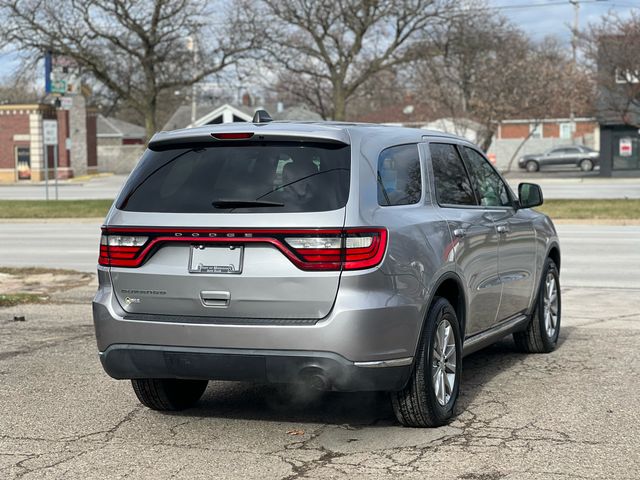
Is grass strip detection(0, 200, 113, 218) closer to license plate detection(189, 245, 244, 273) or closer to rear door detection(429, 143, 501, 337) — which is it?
rear door detection(429, 143, 501, 337)

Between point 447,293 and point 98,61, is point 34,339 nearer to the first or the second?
point 447,293

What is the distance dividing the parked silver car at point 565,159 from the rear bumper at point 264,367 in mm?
62151

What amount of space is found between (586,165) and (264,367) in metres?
62.8

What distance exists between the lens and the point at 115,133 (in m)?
99.1

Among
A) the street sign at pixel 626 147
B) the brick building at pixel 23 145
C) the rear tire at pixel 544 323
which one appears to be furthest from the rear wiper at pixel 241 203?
the brick building at pixel 23 145

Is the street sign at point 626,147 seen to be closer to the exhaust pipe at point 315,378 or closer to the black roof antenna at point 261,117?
the black roof antenna at point 261,117

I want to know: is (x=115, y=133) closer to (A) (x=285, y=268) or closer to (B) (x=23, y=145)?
(B) (x=23, y=145)

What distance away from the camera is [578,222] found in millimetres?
23984

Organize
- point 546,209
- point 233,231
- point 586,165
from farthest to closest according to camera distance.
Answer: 1. point 586,165
2. point 546,209
3. point 233,231

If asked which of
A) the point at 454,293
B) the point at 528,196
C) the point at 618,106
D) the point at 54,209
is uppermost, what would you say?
the point at 618,106

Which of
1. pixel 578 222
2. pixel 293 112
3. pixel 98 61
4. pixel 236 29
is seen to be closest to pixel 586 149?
pixel 293 112

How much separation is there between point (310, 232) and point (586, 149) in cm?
6357

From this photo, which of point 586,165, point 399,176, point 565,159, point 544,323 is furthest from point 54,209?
point 565,159

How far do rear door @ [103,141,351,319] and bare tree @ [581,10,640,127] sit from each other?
151 feet
